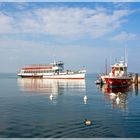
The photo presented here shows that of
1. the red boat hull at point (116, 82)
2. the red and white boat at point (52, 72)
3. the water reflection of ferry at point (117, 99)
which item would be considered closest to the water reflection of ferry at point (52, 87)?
the red boat hull at point (116, 82)

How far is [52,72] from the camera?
3701 inches

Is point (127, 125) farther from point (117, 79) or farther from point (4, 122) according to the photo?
point (117, 79)

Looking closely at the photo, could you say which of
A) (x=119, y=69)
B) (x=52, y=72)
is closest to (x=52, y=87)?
(x=119, y=69)

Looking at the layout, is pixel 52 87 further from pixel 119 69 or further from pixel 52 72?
pixel 52 72

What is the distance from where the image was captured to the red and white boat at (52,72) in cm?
9006

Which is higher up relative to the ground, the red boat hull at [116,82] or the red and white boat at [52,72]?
the red and white boat at [52,72]

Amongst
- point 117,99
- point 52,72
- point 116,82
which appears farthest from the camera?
point 52,72

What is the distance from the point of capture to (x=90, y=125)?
53.9 ft

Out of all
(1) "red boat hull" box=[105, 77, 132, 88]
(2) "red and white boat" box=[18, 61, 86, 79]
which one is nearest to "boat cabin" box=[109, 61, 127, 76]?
(1) "red boat hull" box=[105, 77, 132, 88]

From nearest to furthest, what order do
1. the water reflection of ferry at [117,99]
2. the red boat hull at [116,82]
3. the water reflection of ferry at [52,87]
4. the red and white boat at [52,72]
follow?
the water reflection of ferry at [117,99] → the red boat hull at [116,82] → the water reflection of ferry at [52,87] → the red and white boat at [52,72]

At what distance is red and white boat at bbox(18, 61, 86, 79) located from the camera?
295 ft

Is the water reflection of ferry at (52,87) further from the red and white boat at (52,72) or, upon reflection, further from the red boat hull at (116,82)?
the red and white boat at (52,72)

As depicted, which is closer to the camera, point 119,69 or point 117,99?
point 117,99

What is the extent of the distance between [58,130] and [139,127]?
3883mm
